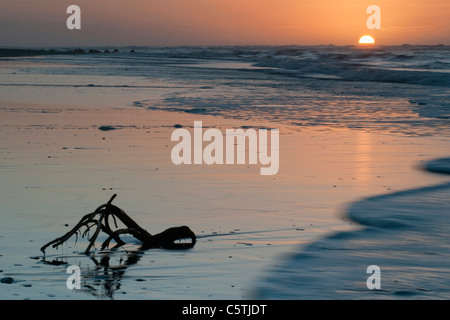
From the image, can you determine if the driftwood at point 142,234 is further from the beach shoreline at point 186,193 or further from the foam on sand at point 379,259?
the foam on sand at point 379,259

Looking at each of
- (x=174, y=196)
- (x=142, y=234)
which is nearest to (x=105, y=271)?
(x=142, y=234)

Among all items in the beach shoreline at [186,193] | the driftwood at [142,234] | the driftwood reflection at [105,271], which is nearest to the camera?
the driftwood reflection at [105,271]

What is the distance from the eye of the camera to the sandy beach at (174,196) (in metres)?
5.04

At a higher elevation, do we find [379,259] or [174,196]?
[174,196]

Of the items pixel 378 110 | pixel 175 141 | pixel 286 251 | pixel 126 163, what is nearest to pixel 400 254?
pixel 286 251

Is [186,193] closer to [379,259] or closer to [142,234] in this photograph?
[142,234]

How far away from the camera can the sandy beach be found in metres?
5.04

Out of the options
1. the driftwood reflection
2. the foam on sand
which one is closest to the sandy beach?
the driftwood reflection

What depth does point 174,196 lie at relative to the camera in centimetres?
781

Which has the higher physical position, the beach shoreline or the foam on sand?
the beach shoreline

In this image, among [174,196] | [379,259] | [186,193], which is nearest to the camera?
[379,259]

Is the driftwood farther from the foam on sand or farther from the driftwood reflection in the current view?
the foam on sand

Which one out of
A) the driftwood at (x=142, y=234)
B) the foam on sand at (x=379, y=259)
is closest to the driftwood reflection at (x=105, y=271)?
the driftwood at (x=142, y=234)
